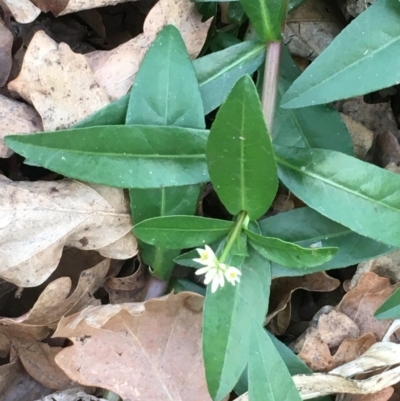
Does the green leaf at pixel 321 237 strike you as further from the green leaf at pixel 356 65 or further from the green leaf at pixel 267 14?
the green leaf at pixel 267 14

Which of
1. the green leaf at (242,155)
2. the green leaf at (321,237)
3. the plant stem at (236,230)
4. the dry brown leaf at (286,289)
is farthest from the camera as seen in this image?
the dry brown leaf at (286,289)

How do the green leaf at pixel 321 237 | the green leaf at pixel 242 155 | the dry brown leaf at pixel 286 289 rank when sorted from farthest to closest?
the dry brown leaf at pixel 286 289 → the green leaf at pixel 321 237 → the green leaf at pixel 242 155

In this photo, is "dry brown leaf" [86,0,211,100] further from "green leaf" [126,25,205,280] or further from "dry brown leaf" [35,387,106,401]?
"dry brown leaf" [35,387,106,401]

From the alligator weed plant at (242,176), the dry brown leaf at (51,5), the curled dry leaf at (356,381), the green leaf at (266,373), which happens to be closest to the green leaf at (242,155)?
the alligator weed plant at (242,176)

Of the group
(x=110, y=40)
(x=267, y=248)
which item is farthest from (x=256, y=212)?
(x=110, y=40)

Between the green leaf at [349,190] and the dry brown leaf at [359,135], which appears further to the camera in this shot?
the dry brown leaf at [359,135]

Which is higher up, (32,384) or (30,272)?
(30,272)

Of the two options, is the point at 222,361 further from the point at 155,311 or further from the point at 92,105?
the point at 92,105
